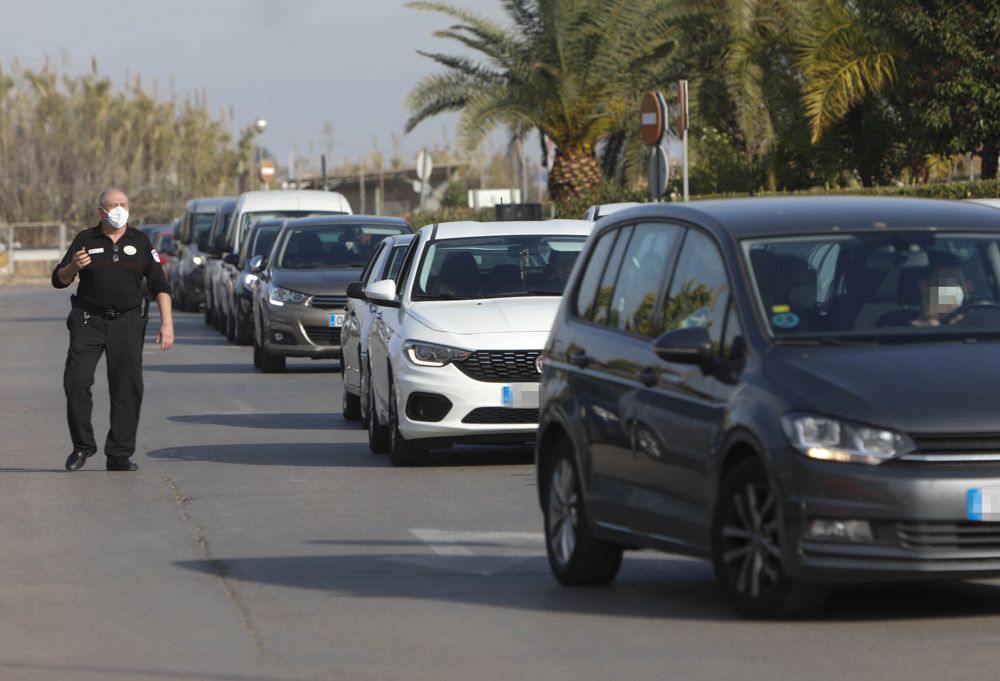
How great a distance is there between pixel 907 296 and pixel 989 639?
144 cm

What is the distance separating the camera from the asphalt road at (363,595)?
763 centimetres

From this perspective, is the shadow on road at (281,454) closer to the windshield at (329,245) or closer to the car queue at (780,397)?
the car queue at (780,397)

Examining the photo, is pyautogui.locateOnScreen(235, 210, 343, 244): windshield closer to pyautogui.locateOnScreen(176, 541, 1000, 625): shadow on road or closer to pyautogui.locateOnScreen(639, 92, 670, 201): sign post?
pyautogui.locateOnScreen(639, 92, 670, 201): sign post

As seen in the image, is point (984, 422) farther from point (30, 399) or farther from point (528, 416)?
point (30, 399)

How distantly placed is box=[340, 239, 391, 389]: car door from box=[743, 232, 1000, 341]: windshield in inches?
355

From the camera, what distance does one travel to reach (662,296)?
898cm

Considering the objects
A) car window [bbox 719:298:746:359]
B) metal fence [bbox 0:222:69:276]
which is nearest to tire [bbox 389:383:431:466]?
car window [bbox 719:298:746:359]

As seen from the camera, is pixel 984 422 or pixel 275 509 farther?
pixel 275 509

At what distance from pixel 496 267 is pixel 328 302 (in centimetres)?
911

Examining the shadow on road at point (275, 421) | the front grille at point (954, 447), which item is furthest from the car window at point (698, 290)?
the shadow on road at point (275, 421)

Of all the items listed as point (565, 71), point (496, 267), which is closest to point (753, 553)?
point (496, 267)

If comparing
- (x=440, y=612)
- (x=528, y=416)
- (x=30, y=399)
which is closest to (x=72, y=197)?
(x=30, y=399)

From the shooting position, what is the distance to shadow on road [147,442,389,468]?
15.4 m

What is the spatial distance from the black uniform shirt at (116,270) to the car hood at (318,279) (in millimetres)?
9837
